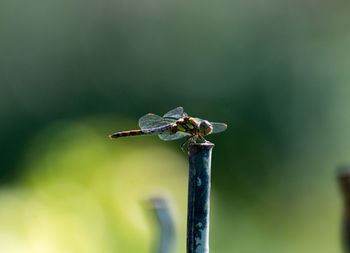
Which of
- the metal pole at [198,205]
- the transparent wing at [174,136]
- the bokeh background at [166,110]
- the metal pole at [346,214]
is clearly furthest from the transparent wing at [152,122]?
the metal pole at [198,205]

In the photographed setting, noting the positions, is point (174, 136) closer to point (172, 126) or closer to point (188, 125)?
point (172, 126)

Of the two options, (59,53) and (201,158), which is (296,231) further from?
(59,53)

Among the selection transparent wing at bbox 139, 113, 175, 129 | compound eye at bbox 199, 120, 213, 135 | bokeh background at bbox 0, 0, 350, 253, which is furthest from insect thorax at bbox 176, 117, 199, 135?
bokeh background at bbox 0, 0, 350, 253

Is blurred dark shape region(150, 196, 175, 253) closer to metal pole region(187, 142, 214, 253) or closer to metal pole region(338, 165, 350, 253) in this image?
metal pole region(187, 142, 214, 253)

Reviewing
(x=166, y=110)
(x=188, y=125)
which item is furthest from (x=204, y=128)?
(x=166, y=110)

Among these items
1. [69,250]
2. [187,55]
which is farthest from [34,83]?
[69,250]

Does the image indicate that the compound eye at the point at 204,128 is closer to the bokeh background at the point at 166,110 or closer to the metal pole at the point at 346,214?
the metal pole at the point at 346,214
